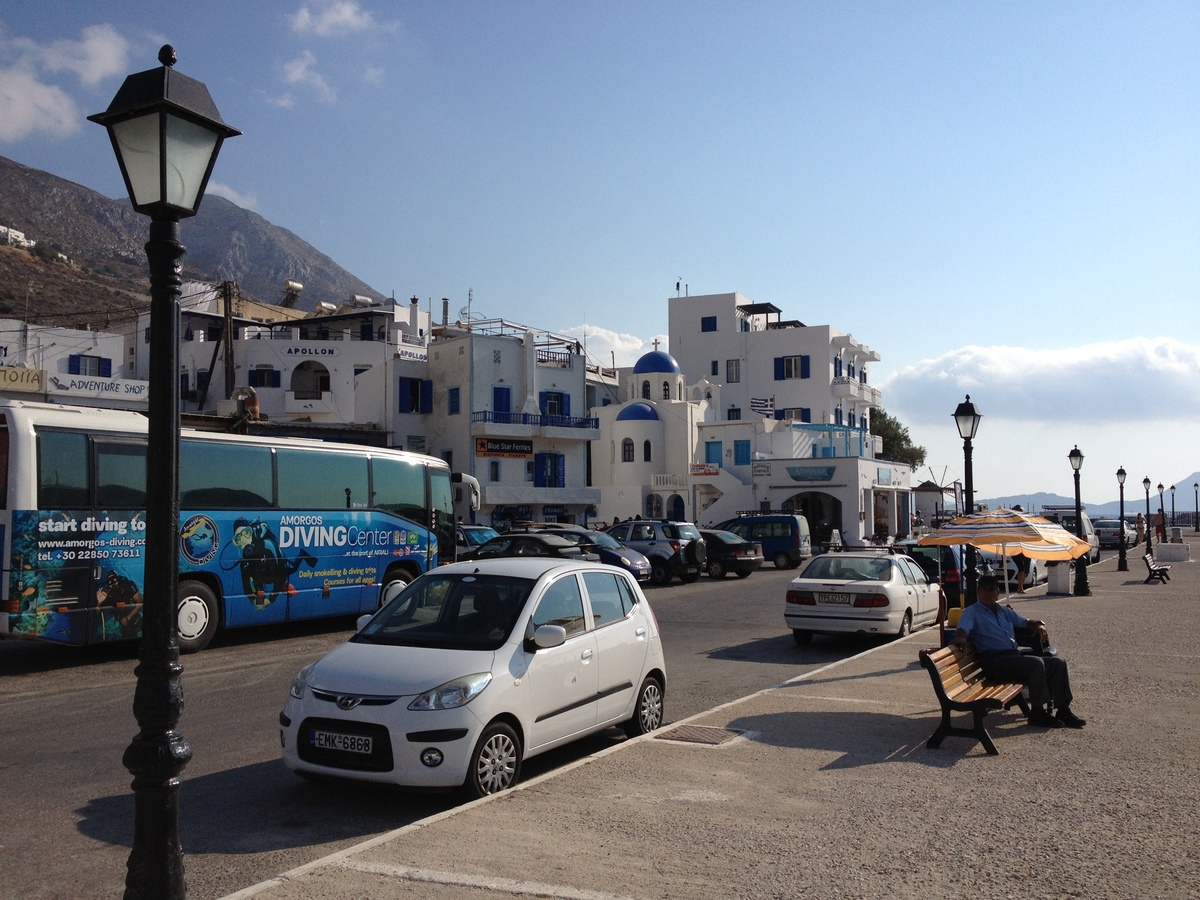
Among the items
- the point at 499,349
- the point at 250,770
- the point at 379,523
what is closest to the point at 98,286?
the point at 499,349

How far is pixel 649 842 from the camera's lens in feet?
18.5

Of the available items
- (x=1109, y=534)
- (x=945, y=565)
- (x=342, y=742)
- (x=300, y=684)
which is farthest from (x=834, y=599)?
(x=1109, y=534)

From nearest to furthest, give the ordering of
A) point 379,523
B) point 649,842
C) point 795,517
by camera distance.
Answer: point 649,842 < point 379,523 < point 795,517

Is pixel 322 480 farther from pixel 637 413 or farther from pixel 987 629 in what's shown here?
pixel 637 413

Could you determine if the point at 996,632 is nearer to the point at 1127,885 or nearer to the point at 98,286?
the point at 1127,885

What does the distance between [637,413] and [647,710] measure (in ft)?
164

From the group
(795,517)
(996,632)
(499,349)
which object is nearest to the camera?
(996,632)

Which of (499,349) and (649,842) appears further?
(499,349)

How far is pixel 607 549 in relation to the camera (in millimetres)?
26234

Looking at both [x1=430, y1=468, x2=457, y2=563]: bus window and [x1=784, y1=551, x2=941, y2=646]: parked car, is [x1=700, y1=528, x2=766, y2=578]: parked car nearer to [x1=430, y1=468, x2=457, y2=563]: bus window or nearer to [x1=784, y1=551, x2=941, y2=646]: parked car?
[x1=430, y1=468, x2=457, y2=563]: bus window

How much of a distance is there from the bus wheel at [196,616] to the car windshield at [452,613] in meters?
7.89

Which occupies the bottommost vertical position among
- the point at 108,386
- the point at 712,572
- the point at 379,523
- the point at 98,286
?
the point at 712,572

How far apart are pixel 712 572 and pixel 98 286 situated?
92.0 metres

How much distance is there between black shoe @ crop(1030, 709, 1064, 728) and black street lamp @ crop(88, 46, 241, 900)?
7.56 metres
